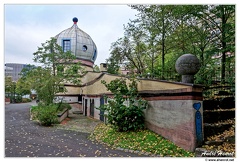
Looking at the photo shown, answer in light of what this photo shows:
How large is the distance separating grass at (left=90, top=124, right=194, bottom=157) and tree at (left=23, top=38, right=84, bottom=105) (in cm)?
781

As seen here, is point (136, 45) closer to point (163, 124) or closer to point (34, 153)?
point (163, 124)

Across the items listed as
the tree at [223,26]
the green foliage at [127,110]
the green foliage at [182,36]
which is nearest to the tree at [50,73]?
the green foliage at [182,36]

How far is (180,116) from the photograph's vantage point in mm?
6320

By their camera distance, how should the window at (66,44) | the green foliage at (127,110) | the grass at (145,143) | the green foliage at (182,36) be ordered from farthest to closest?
the window at (66,44) → the green foliage at (182,36) → the green foliage at (127,110) → the grass at (145,143)

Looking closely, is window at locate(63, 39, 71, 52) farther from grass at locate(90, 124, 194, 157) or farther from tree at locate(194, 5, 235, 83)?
grass at locate(90, 124, 194, 157)

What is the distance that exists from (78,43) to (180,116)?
1885cm

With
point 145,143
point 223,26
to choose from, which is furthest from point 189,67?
point 223,26

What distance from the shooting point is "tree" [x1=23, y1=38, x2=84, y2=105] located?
47.7ft

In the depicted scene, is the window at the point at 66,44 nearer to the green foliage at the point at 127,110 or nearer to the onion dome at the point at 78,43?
the onion dome at the point at 78,43

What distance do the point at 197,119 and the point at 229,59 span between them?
18.0 feet

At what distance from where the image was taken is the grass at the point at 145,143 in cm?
600

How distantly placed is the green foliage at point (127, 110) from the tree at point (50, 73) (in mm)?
7128

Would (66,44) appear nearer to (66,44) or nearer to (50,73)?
(66,44)

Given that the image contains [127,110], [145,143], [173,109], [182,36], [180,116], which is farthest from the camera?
[182,36]
